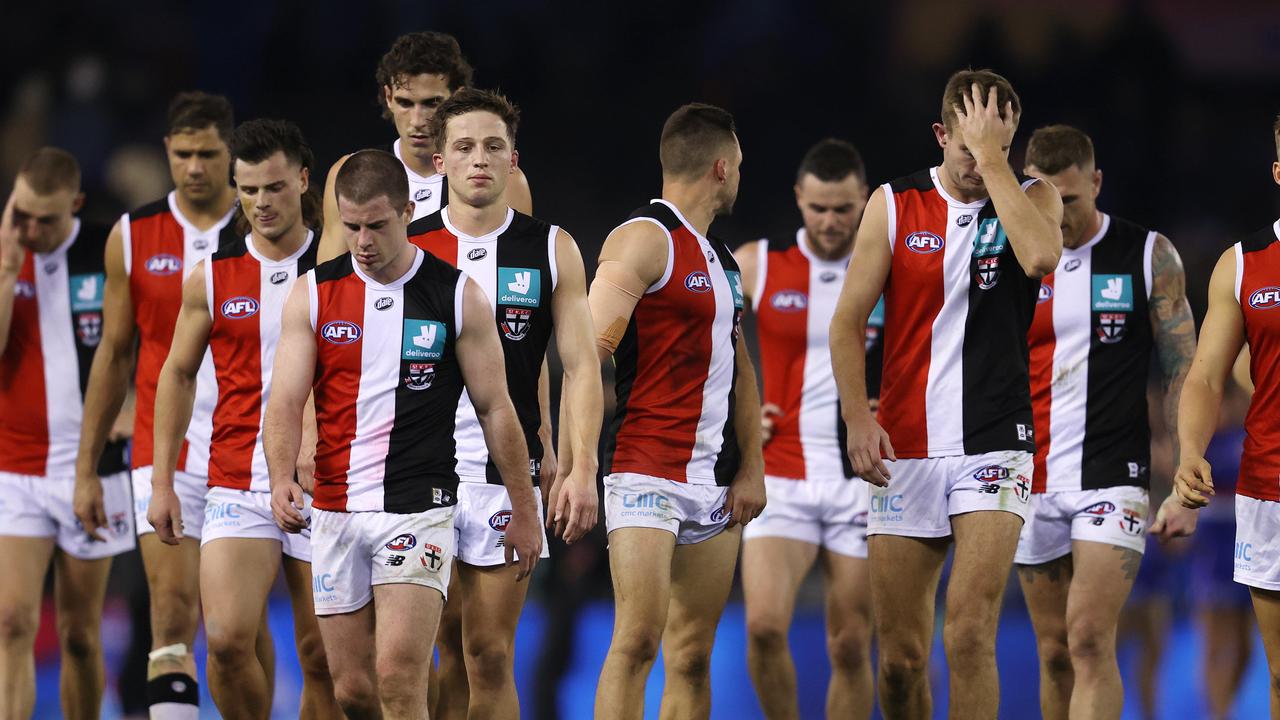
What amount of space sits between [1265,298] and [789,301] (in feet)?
8.29

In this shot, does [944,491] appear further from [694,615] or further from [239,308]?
[239,308]

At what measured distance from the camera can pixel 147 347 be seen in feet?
24.0

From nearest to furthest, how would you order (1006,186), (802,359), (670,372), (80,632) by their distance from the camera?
(1006,186) → (670,372) → (80,632) → (802,359)

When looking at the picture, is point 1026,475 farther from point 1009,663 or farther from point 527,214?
point 1009,663

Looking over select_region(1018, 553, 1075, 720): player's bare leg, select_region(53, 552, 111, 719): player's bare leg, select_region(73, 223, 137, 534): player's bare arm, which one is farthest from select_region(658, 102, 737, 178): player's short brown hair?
select_region(53, 552, 111, 719): player's bare leg

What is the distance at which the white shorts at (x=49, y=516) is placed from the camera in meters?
7.39

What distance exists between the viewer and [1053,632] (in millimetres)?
6945

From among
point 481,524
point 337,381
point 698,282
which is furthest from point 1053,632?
point 337,381

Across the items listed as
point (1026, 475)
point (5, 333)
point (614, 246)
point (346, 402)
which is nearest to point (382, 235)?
point (346, 402)

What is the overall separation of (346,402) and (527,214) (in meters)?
1.43

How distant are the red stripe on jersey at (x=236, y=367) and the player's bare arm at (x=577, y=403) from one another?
136 cm

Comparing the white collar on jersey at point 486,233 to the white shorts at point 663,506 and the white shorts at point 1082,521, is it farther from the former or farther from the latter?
the white shorts at point 1082,521

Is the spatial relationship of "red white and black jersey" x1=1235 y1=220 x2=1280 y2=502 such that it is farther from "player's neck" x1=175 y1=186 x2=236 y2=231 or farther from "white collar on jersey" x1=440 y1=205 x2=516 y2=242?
"player's neck" x1=175 y1=186 x2=236 y2=231

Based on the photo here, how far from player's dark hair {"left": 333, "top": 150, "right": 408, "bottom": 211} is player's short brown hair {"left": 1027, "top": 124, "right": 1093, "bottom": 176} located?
3.01m
